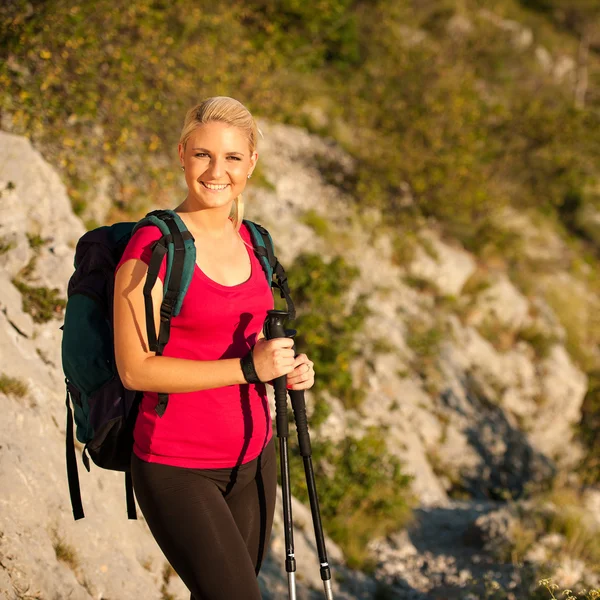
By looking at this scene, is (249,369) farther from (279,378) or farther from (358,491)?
(358,491)

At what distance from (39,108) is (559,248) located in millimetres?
11593

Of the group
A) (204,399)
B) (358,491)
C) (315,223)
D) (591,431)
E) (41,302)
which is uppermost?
(315,223)

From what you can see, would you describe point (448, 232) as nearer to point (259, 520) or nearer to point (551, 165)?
point (551, 165)

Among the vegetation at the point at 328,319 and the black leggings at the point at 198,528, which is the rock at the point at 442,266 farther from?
the black leggings at the point at 198,528

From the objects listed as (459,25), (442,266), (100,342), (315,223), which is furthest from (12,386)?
(459,25)

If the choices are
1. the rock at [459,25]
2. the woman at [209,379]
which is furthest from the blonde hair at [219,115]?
the rock at [459,25]

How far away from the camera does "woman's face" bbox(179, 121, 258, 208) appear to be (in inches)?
92.8

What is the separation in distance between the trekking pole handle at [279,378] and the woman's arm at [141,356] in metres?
0.25

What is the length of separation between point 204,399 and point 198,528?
43 cm

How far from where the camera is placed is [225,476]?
2396 mm

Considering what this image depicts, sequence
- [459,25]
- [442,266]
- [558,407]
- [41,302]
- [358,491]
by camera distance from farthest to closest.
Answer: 1. [459,25]
2. [442,266]
3. [558,407]
4. [358,491]
5. [41,302]

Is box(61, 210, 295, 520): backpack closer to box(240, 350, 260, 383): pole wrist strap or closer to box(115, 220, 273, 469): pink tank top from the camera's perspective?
box(115, 220, 273, 469): pink tank top

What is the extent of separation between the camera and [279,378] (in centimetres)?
243

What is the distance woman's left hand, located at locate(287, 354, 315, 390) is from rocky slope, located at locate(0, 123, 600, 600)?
5.52ft
